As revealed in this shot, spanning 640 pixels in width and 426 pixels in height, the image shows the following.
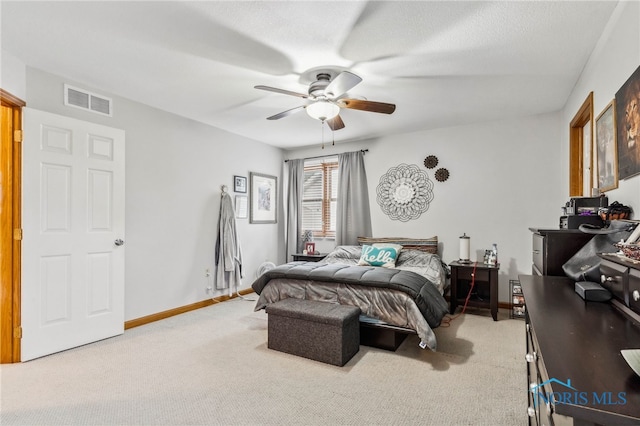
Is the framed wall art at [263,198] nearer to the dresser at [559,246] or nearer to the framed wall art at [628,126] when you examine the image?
the dresser at [559,246]

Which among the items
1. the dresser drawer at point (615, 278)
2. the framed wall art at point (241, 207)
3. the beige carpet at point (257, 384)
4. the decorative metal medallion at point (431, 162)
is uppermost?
the decorative metal medallion at point (431, 162)

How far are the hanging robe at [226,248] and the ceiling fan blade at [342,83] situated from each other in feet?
8.31

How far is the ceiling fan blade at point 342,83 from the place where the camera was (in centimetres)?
237

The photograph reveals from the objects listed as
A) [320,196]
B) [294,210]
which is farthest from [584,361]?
[294,210]

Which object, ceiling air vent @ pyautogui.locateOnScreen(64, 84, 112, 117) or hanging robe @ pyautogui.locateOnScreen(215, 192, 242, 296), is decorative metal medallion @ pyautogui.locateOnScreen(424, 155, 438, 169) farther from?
ceiling air vent @ pyautogui.locateOnScreen(64, 84, 112, 117)

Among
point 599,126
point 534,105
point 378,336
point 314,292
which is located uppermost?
point 534,105

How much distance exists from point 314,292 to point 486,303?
2233 mm

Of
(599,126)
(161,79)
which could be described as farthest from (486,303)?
(161,79)

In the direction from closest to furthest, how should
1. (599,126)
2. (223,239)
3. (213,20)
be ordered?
(213,20)
(599,126)
(223,239)

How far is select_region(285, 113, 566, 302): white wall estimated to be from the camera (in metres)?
4.01

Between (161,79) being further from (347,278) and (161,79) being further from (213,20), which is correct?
(347,278)

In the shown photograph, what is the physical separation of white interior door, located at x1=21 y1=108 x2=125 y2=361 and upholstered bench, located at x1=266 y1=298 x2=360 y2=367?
173 centimetres

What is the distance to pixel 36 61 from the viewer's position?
271cm

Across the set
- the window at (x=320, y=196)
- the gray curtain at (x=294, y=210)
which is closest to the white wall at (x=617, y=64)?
the window at (x=320, y=196)
